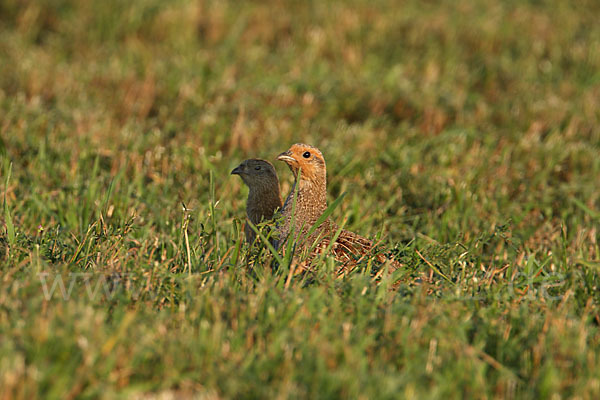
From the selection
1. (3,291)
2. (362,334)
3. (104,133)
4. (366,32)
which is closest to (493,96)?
(366,32)

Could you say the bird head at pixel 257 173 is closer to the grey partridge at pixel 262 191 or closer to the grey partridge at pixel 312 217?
the grey partridge at pixel 262 191

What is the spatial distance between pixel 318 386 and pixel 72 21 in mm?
8383

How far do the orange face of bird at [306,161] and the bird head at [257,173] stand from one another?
0.36 metres

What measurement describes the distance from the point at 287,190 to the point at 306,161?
3.35ft

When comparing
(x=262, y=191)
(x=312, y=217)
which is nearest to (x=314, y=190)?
(x=312, y=217)

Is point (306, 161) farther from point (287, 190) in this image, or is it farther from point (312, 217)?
point (287, 190)

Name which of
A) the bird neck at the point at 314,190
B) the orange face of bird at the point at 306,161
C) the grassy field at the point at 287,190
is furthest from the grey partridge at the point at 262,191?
the bird neck at the point at 314,190

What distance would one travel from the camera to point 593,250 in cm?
529

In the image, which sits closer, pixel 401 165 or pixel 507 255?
pixel 507 255

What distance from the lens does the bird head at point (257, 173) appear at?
5.57m

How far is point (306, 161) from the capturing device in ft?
17.0

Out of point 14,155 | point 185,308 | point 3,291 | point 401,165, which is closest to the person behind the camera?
point 3,291

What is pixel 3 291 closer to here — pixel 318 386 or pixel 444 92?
pixel 318 386

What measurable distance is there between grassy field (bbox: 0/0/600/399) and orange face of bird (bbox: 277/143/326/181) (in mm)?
583
